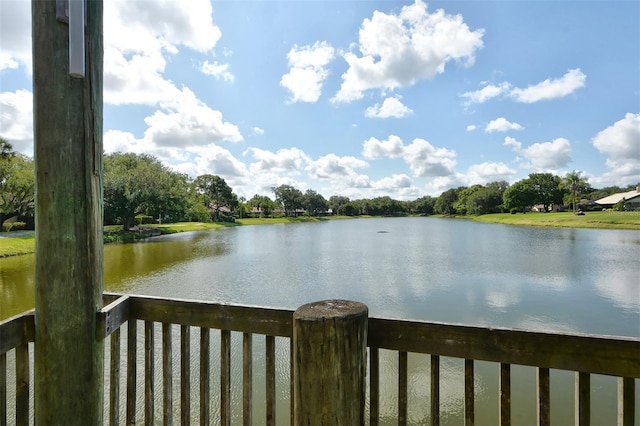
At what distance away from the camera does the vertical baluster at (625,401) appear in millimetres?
1299

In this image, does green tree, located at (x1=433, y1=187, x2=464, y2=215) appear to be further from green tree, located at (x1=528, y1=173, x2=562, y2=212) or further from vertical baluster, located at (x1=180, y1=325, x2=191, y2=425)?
vertical baluster, located at (x1=180, y1=325, x2=191, y2=425)

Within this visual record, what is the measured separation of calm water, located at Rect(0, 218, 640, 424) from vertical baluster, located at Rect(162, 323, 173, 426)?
352cm

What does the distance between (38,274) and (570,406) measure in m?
6.16

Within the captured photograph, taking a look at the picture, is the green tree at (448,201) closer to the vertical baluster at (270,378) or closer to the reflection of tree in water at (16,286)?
the reflection of tree in water at (16,286)

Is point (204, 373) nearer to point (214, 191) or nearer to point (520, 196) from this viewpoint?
point (214, 191)

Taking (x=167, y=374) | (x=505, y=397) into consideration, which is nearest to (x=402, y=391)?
(x=505, y=397)

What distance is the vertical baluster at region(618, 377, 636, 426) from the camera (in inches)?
51.1

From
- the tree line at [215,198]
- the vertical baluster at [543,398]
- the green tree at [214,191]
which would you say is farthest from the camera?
the green tree at [214,191]

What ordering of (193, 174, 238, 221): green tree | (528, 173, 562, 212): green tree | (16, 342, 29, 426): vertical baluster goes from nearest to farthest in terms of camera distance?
1. (16, 342, 29, 426): vertical baluster
2. (193, 174, 238, 221): green tree
3. (528, 173, 562, 212): green tree

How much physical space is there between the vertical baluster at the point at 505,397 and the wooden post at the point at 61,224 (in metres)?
1.84

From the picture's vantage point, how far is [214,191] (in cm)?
5894

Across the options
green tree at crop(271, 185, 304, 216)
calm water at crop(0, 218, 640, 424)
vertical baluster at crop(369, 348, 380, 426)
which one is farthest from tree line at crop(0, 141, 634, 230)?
calm water at crop(0, 218, 640, 424)

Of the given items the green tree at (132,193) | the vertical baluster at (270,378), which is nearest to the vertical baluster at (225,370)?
the vertical baluster at (270,378)

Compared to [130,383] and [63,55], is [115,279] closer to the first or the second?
[130,383]
